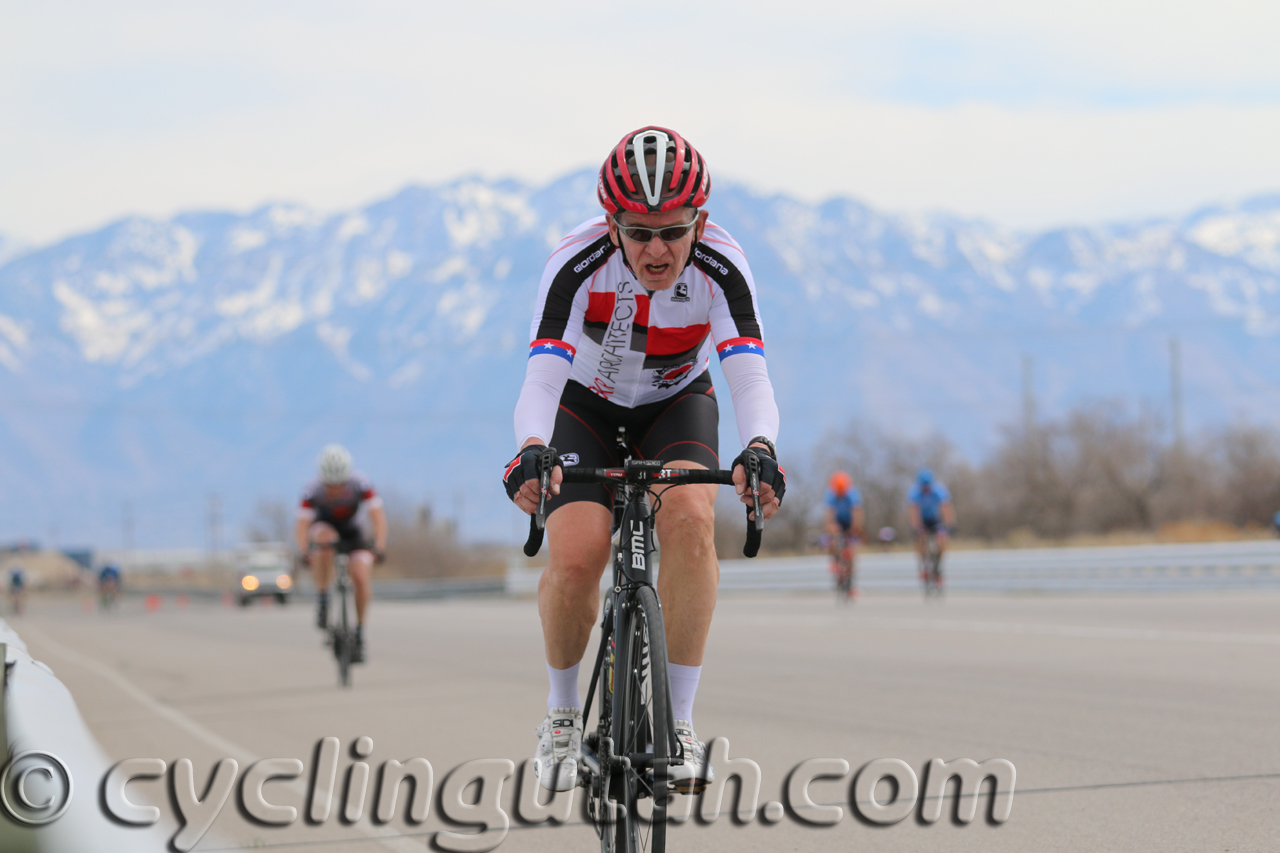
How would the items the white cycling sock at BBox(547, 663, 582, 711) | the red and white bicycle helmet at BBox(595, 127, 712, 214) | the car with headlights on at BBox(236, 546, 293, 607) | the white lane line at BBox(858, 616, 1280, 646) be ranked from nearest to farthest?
the red and white bicycle helmet at BBox(595, 127, 712, 214), the white cycling sock at BBox(547, 663, 582, 711), the white lane line at BBox(858, 616, 1280, 646), the car with headlights on at BBox(236, 546, 293, 607)

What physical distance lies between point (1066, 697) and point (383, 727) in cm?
433

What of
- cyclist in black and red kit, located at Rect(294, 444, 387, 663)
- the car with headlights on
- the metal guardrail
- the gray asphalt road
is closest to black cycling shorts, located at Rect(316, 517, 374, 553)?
cyclist in black and red kit, located at Rect(294, 444, 387, 663)

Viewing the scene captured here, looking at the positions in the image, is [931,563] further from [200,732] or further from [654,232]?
[654,232]

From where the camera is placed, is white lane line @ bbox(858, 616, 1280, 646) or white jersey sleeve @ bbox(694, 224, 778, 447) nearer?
white jersey sleeve @ bbox(694, 224, 778, 447)

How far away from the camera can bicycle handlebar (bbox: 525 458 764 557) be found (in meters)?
4.59

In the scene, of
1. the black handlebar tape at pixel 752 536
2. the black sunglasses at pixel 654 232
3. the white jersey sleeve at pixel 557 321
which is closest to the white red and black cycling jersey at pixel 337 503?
the white jersey sleeve at pixel 557 321

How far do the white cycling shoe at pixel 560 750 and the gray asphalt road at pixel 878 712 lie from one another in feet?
2.45

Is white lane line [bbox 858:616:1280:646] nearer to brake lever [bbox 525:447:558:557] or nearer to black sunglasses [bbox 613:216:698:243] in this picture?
→ black sunglasses [bbox 613:216:698:243]

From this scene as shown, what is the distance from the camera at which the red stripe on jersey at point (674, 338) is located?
5.33m

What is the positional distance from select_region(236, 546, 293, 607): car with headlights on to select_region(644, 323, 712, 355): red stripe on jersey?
45.9 m

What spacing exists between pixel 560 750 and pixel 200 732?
5285 mm

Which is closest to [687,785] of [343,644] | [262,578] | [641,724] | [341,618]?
[641,724]

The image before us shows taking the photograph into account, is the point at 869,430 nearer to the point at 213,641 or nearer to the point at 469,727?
the point at 213,641

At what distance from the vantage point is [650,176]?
479 cm
